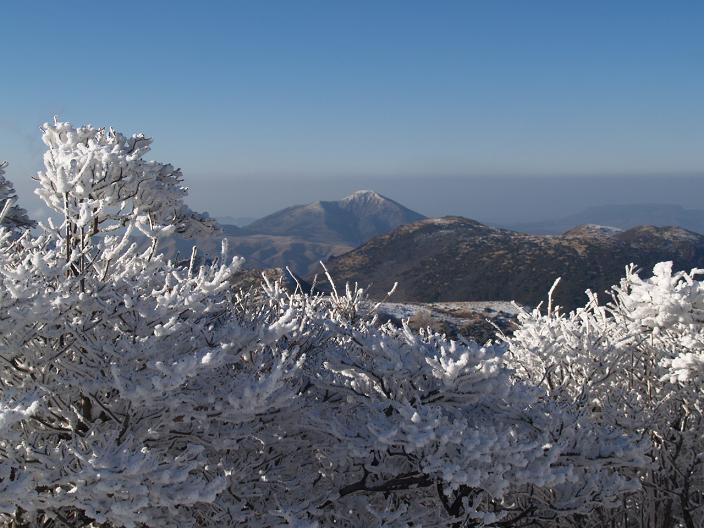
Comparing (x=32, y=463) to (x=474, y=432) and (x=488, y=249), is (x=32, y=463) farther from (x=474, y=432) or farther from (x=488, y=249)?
(x=488, y=249)

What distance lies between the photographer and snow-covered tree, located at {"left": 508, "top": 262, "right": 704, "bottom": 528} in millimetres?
7578

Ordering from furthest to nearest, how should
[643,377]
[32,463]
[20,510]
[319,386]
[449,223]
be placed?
1. [449,223]
2. [643,377]
3. [319,386]
4. [20,510]
5. [32,463]

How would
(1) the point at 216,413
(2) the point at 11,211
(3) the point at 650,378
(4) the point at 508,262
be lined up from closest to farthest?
(1) the point at 216,413 < (3) the point at 650,378 < (2) the point at 11,211 < (4) the point at 508,262

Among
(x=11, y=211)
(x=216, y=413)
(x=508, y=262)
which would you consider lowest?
(x=508, y=262)

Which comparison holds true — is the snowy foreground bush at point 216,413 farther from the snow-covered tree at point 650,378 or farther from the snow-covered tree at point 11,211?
the snow-covered tree at point 11,211

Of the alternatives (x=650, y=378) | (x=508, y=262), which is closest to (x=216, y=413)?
(x=650, y=378)

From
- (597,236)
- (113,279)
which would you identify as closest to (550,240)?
(597,236)

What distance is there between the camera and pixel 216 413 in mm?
5137

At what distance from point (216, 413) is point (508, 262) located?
7951 cm

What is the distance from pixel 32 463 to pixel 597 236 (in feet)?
310

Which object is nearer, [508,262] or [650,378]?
[650,378]

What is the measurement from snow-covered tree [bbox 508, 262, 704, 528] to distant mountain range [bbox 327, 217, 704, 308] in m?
56.8

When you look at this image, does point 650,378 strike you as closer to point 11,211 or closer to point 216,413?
point 216,413

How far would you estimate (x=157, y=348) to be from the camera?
5039 millimetres
